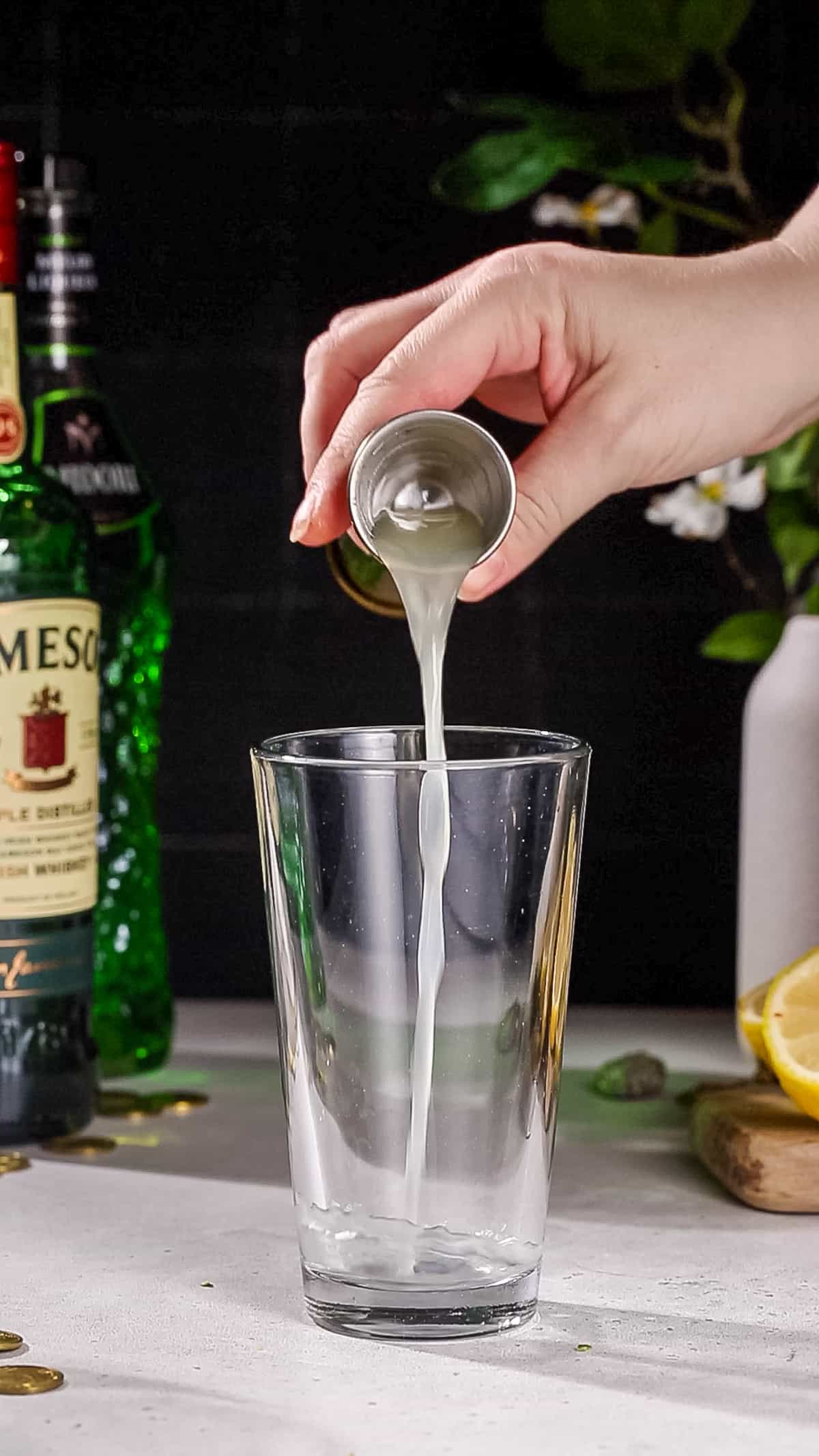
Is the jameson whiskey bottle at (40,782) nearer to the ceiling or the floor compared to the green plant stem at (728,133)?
nearer to the floor

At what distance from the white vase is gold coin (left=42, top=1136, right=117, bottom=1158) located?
0.42 m

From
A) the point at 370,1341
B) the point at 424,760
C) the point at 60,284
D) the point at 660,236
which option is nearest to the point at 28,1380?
the point at 370,1341

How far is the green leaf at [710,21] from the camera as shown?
1.16m

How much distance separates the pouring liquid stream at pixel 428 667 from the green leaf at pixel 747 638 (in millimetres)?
449

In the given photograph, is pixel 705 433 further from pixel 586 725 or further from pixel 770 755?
pixel 586 725

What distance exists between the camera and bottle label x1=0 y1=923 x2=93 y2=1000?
3.07ft

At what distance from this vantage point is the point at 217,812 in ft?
4.27

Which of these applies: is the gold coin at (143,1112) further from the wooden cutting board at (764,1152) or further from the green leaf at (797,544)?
the green leaf at (797,544)

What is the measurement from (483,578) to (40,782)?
0.87ft

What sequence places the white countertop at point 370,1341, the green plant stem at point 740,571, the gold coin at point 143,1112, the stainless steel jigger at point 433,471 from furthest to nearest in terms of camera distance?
the green plant stem at point 740,571 → the gold coin at point 143,1112 → the stainless steel jigger at point 433,471 → the white countertop at point 370,1341

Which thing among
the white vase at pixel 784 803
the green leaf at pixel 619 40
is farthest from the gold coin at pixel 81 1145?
the green leaf at pixel 619 40

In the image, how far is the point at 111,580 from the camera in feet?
3.63

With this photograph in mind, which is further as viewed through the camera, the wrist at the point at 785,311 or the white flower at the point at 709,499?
the white flower at the point at 709,499

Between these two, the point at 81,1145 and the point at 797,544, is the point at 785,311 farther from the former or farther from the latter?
the point at 81,1145
